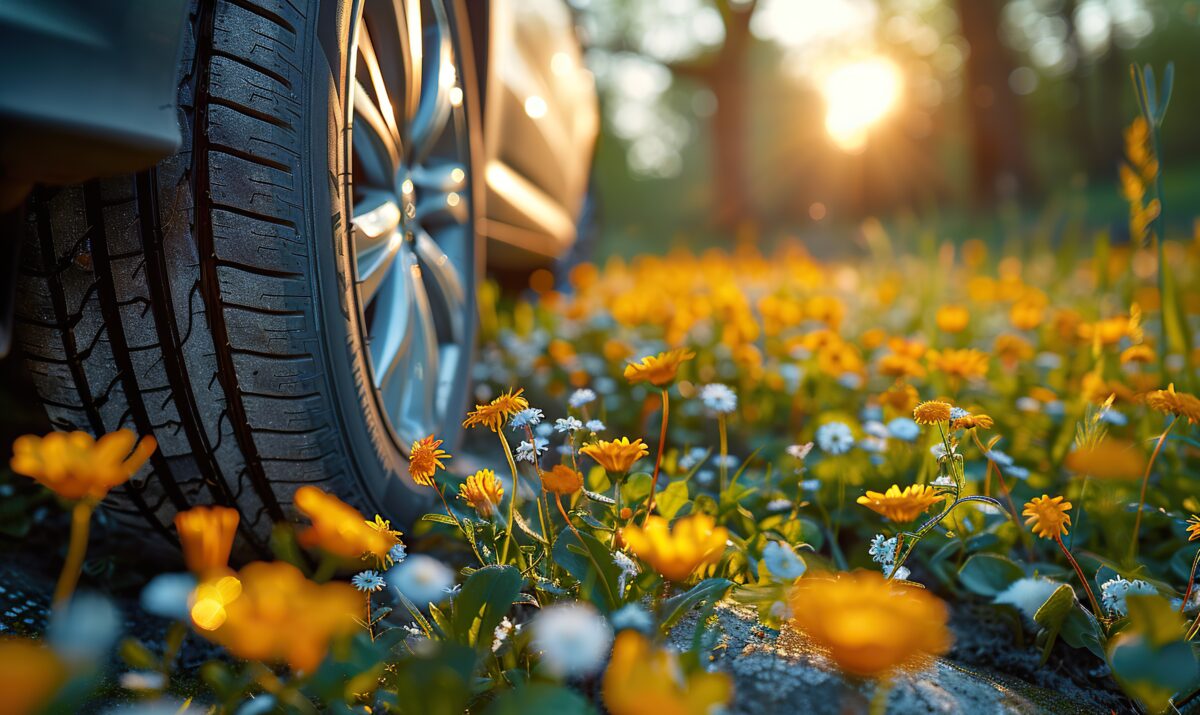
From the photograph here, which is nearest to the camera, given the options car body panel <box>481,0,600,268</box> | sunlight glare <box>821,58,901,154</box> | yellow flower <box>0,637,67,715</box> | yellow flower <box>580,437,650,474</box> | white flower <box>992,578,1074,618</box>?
yellow flower <box>0,637,67,715</box>

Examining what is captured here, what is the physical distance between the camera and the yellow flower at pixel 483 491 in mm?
1010

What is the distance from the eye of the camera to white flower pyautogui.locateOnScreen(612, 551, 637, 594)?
40.2 inches

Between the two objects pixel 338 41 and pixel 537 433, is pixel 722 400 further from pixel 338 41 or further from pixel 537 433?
pixel 338 41

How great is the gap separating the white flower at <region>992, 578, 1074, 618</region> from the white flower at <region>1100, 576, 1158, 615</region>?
10cm

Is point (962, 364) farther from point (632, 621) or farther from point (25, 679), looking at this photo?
point (25, 679)

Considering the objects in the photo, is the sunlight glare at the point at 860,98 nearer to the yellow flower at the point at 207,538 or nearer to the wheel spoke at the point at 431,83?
the wheel spoke at the point at 431,83

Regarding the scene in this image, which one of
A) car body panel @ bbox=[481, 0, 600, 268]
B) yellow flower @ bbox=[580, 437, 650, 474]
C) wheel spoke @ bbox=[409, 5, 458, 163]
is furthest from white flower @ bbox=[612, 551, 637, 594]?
car body panel @ bbox=[481, 0, 600, 268]

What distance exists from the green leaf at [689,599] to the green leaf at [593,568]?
6cm

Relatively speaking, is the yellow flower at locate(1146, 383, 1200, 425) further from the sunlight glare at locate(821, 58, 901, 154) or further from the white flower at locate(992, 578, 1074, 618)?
the sunlight glare at locate(821, 58, 901, 154)

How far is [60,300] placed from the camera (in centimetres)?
106

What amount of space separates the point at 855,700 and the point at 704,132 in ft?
98.9

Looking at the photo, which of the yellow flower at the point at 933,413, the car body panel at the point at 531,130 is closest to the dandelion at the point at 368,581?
the yellow flower at the point at 933,413

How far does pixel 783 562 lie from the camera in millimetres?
1152

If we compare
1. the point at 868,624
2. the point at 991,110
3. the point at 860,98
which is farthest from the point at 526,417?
the point at 991,110
